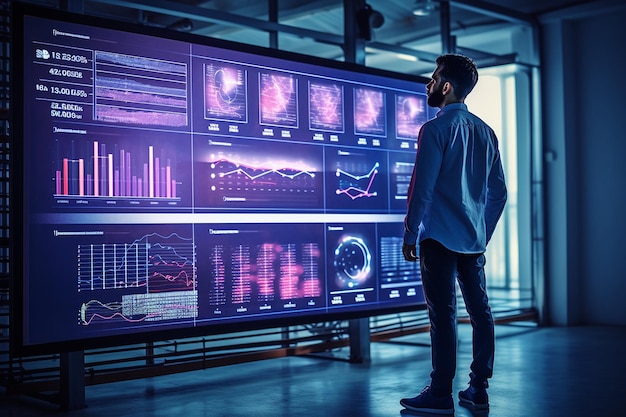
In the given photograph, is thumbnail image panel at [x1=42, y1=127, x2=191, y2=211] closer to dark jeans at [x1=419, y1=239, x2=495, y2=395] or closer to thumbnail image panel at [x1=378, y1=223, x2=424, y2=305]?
dark jeans at [x1=419, y1=239, x2=495, y2=395]

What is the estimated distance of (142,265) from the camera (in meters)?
3.68

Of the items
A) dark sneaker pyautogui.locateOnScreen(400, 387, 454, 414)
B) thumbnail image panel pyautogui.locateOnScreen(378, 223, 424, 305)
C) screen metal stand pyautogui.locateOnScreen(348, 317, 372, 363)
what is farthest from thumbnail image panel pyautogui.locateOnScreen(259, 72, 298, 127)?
dark sneaker pyautogui.locateOnScreen(400, 387, 454, 414)

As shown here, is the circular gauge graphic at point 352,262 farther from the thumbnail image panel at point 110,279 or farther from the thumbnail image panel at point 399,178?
the thumbnail image panel at point 110,279

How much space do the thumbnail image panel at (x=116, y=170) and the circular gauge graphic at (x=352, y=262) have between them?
3.73 ft

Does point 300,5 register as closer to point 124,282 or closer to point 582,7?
point 582,7

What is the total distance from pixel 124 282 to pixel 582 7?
5.05m

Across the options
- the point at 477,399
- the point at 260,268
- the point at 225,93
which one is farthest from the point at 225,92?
the point at 477,399

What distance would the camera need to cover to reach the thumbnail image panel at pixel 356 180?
15.1 ft

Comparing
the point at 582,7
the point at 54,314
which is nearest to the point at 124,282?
the point at 54,314

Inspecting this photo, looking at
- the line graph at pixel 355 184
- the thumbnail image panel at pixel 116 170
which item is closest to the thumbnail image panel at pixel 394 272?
the line graph at pixel 355 184

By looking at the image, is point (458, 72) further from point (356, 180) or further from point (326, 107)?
point (356, 180)

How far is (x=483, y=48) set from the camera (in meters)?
8.38

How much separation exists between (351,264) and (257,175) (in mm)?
899

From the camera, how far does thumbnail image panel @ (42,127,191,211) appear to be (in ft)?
11.2
